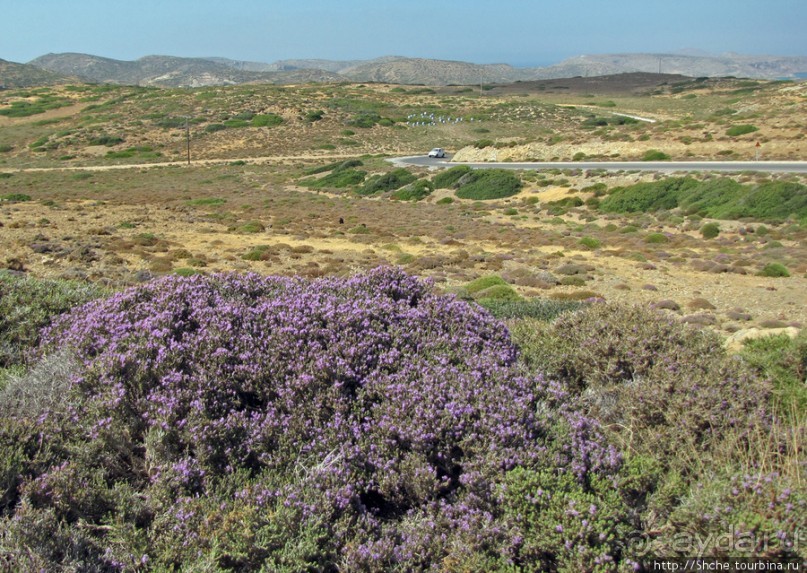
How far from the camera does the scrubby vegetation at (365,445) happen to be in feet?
9.69

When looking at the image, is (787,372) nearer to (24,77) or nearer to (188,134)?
(188,134)

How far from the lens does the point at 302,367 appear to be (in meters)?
4.00

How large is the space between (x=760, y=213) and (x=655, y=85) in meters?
129

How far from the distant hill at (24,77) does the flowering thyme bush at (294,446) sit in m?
180

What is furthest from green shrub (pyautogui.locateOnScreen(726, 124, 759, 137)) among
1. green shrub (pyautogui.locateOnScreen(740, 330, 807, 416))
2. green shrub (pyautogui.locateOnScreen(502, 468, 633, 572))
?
green shrub (pyautogui.locateOnScreen(502, 468, 633, 572))

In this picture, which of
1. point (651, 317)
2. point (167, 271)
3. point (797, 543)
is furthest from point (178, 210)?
point (797, 543)

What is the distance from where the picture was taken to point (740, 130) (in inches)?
1775

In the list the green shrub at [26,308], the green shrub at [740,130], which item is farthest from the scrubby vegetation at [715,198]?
the green shrub at [26,308]

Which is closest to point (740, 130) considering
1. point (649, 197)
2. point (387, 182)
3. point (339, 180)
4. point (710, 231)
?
point (649, 197)

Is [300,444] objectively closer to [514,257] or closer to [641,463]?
[641,463]

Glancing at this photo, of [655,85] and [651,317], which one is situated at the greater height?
[655,85]

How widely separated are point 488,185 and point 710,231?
19.0 meters

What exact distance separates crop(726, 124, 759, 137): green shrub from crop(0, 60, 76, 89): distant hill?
6375 inches

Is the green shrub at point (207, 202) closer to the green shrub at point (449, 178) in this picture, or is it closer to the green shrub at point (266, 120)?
the green shrub at point (449, 178)
